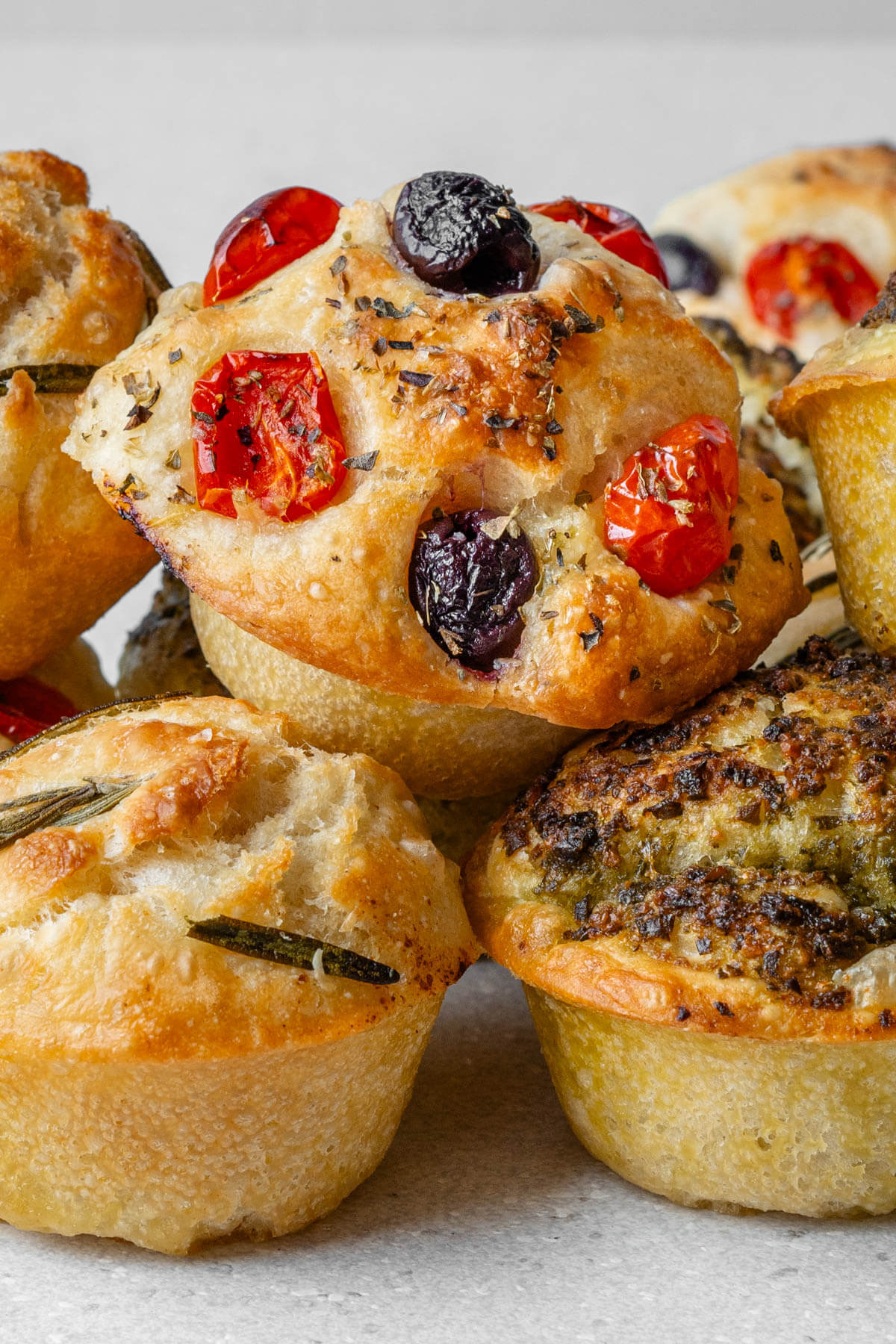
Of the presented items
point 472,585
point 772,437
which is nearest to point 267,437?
A: point 472,585

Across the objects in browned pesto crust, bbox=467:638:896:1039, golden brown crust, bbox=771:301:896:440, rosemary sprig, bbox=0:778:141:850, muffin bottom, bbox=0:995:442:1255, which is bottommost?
muffin bottom, bbox=0:995:442:1255

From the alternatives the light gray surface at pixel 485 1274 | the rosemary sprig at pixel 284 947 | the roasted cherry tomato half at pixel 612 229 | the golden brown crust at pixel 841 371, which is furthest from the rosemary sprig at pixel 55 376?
the light gray surface at pixel 485 1274

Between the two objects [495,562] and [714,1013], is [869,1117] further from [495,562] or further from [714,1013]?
[495,562]

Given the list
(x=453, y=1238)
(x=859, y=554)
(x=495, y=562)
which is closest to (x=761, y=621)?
(x=859, y=554)

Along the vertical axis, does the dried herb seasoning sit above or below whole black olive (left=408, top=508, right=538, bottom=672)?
above

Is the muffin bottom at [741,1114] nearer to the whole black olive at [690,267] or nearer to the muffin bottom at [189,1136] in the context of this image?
the muffin bottom at [189,1136]

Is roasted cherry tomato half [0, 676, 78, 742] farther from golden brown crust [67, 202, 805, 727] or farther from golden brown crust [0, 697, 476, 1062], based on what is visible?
golden brown crust [67, 202, 805, 727]

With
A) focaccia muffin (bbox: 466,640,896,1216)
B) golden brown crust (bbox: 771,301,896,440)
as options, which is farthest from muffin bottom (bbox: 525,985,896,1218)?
golden brown crust (bbox: 771,301,896,440)
